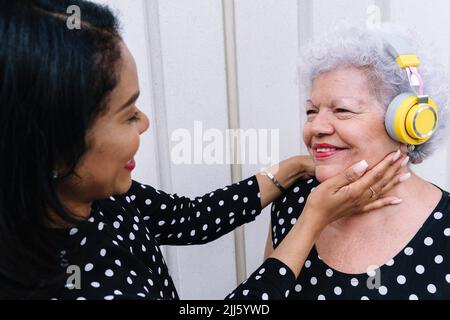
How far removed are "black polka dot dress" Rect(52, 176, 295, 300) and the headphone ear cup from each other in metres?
0.35

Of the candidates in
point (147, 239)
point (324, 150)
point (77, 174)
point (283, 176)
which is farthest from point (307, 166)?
point (77, 174)

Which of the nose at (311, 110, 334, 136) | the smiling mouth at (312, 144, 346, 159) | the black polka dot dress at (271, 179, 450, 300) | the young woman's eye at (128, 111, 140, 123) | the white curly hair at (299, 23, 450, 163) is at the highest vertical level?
the white curly hair at (299, 23, 450, 163)

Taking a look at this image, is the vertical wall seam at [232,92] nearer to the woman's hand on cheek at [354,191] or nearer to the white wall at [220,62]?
the white wall at [220,62]

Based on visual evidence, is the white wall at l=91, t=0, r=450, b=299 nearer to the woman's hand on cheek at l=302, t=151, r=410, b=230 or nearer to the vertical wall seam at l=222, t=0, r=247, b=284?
the vertical wall seam at l=222, t=0, r=247, b=284

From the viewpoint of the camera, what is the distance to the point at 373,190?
1030mm

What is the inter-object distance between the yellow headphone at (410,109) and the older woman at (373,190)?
0.02 m

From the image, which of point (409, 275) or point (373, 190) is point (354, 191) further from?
point (409, 275)

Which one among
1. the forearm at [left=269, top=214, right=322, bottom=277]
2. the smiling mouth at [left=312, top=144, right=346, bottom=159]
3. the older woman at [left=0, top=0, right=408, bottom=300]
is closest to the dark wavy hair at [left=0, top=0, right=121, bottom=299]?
the older woman at [left=0, top=0, right=408, bottom=300]

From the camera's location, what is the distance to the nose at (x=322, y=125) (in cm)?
105

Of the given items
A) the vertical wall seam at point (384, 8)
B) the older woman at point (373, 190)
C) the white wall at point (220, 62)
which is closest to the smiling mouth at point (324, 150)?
the older woman at point (373, 190)

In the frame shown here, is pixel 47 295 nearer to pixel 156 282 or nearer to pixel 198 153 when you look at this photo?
pixel 156 282

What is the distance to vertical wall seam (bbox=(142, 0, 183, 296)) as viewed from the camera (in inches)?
53.1
